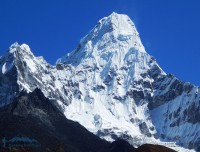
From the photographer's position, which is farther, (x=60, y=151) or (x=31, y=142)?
(x=31, y=142)

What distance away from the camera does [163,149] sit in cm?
12812

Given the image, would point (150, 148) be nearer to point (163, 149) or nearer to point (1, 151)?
point (163, 149)

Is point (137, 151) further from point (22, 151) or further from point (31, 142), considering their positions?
point (31, 142)

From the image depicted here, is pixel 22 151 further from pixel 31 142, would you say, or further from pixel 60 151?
pixel 31 142

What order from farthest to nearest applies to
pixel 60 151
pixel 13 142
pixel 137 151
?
1. pixel 13 142
2. pixel 60 151
3. pixel 137 151

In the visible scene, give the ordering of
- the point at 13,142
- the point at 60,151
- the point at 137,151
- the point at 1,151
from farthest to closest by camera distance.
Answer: the point at 13,142 → the point at 60,151 → the point at 1,151 → the point at 137,151

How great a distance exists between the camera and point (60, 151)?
148375 mm

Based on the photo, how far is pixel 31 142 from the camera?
548 feet

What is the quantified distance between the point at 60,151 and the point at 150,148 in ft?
90.9

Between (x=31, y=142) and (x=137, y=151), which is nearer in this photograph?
(x=137, y=151)

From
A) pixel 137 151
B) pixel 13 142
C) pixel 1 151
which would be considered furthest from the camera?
pixel 13 142

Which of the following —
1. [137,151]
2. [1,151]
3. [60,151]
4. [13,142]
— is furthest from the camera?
[13,142]

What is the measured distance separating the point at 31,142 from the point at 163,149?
4616 cm

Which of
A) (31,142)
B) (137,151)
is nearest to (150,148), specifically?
(137,151)
